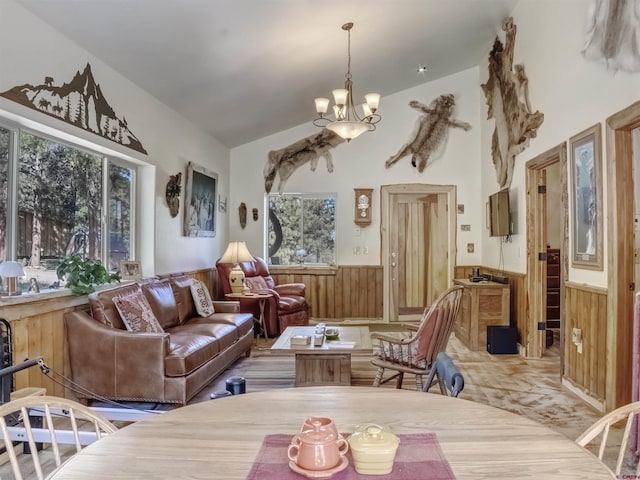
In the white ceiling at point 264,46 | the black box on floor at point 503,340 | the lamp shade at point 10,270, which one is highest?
the white ceiling at point 264,46

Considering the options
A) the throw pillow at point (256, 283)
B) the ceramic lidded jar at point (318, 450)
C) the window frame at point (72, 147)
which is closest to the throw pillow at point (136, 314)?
the window frame at point (72, 147)

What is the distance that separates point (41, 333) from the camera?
285 centimetres

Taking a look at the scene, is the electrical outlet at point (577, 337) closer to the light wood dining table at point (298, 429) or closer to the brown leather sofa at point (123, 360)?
the light wood dining table at point (298, 429)

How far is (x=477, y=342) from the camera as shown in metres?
5.02

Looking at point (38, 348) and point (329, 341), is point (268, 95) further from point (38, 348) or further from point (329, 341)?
point (38, 348)

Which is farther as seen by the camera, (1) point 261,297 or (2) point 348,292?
(2) point 348,292

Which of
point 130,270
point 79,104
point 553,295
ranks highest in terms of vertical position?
point 79,104

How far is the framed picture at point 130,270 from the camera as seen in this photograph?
13.1 feet

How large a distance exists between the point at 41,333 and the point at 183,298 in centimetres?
162

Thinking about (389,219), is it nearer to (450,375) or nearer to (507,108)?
(507,108)

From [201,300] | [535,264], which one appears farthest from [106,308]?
[535,264]

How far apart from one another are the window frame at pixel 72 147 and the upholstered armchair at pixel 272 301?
148 cm

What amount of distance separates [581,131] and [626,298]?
1.44 metres

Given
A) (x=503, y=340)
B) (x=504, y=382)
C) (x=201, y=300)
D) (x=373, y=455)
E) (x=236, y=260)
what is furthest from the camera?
(x=236, y=260)
